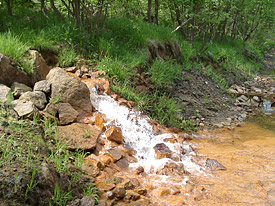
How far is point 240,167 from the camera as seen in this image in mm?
3676

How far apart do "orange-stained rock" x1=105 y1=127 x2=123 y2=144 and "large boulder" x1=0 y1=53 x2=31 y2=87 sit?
1.61 meters

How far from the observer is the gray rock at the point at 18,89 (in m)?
3.55

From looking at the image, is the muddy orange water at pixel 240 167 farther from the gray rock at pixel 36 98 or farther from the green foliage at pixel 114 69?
the gray rock at pixel 36 98

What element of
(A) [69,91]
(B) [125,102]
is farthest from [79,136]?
(B) [125,102]

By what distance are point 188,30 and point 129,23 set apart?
4.29 m

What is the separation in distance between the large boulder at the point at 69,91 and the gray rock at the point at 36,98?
16 cm

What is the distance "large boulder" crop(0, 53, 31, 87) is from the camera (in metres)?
3.68

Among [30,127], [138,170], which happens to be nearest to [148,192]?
[138,170]

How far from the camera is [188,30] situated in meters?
10.8

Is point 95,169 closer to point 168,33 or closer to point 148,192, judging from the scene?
Answer: point 148,192

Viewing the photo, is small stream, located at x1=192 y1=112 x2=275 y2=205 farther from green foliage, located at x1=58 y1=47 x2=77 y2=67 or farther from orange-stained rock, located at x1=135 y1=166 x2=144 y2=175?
green foliage, located at x1=58 y1=47 x2=77 y2=67

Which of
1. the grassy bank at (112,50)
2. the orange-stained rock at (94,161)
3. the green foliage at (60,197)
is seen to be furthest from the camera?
the grassy bank at (112,50)

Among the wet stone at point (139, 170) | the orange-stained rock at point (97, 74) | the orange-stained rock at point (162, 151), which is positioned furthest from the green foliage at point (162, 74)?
the wet stone at point (139, 170)

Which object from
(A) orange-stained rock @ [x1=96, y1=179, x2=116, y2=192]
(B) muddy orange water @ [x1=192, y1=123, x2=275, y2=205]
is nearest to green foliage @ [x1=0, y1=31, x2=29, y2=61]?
(A) orange-stained rock @ [x1=96, y1=179, x2=116, y2=192]
